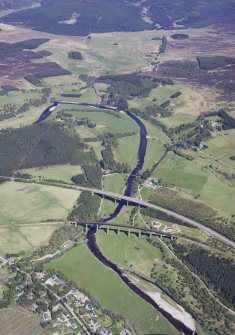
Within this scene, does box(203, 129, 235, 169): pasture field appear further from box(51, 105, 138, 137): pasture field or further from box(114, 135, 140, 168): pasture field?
box(51, 105, 138, 137): pasture field

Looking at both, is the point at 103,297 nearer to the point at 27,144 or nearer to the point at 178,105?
the point at 27,144

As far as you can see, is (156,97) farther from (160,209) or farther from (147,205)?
(160,209)

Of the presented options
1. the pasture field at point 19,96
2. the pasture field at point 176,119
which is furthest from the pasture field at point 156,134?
the pasture field at point 19,96

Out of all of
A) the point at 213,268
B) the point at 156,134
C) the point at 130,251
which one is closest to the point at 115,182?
the point at 130,251

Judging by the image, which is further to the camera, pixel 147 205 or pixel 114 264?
pixel 147 205

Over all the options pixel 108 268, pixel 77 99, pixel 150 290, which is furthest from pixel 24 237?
pixel 77 99

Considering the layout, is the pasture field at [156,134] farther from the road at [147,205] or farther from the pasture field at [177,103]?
the road at [147,205]
